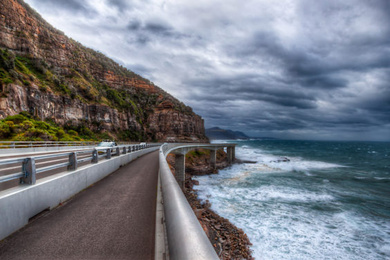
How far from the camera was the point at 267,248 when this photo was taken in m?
12.7

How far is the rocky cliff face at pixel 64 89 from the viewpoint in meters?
39.5

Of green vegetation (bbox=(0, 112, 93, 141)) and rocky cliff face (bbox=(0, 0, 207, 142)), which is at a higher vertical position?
rocky cliff face (bbox=(0, 0, 207, 142))

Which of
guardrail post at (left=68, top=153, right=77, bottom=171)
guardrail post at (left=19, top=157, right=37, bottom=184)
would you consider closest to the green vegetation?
guardrail post at (left=68, top=153, right=77, bottom=171)

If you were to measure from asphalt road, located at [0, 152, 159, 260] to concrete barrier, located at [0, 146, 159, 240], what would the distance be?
0.20 metres

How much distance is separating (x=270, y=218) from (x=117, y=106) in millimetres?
71889

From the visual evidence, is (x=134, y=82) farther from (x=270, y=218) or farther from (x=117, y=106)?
(x=270, y=218)

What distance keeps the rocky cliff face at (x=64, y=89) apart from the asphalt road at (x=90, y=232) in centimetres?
3799

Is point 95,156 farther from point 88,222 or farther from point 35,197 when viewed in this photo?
point 88,222

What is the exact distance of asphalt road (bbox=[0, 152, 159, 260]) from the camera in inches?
134

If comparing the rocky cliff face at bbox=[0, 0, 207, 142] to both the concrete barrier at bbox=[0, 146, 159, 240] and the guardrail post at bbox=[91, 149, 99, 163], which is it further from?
the concrete barrier at bbox=[0, 146, 159, 240]

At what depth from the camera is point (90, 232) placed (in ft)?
13.6

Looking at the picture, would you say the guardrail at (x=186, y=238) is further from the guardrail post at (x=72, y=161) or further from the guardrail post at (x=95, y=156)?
the guardrail post at (x=95, y=156)

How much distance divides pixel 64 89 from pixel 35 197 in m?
58.4

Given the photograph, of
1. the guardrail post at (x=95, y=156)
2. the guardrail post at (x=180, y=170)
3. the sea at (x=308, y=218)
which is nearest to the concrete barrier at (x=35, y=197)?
the guardrail post at (x=95, y=156)
